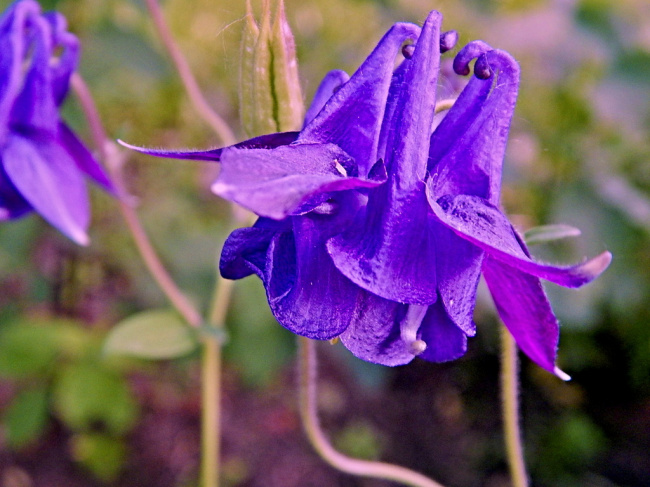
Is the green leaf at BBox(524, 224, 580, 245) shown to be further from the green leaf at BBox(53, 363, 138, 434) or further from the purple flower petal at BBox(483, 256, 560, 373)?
the green leaf at BBox(53, 363, 138, 434)

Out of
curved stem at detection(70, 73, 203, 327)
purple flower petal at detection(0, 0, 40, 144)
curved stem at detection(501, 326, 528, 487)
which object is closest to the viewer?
curved stem at detection(501, 326, 528, 487)

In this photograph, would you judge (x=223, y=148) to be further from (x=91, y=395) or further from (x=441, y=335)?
(x=91, y=395)

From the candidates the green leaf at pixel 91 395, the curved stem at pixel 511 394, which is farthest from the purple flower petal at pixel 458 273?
the green leaf at pixel 91 395

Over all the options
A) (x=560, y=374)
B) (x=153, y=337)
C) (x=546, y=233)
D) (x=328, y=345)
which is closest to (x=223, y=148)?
(x=560, y=374)

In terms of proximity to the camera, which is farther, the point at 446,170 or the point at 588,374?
the point at 588,374

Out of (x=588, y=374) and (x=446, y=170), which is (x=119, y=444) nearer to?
(x=588, y=374)

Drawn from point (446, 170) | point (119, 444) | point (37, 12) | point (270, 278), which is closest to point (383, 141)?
point (446, 170)

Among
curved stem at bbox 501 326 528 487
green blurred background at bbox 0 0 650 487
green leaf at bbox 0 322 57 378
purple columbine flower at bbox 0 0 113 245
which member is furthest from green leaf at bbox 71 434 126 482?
curved stem at bbox 501 326 528 487
